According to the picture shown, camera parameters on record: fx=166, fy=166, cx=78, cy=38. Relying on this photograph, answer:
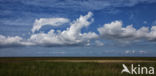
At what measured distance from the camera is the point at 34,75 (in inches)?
685

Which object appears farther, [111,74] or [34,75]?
[111,74]

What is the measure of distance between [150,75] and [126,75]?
261 cm

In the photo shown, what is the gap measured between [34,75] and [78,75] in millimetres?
4614

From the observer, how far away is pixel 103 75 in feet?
58.1

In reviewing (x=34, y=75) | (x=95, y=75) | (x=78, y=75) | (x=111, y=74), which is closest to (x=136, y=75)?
(x=111, y=74)

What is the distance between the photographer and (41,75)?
17484 millimetres

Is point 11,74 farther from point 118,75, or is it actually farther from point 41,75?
point 118,75

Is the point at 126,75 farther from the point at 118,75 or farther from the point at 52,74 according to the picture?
the point at 52,74

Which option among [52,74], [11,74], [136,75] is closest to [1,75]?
[11,74]

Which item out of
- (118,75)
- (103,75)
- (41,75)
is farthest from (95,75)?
(41,75)

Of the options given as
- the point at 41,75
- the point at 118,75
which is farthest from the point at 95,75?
the point at 41,75

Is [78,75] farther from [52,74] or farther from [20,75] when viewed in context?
[20,75]

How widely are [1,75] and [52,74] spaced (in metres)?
5.38

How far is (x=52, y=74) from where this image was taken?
1820cm
